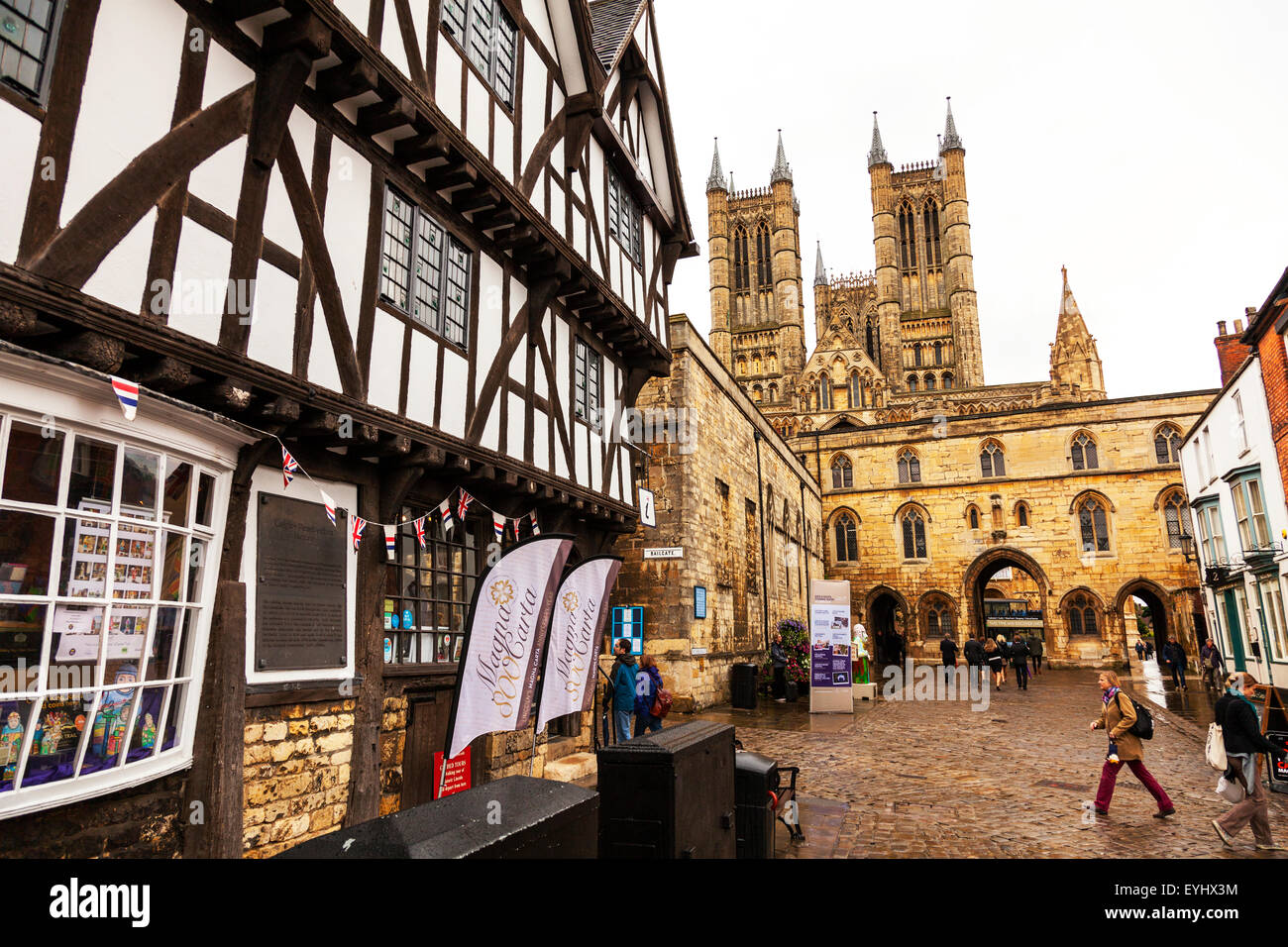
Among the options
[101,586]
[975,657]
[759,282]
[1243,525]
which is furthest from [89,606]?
[759,282]

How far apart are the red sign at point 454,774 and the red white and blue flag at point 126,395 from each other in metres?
4.75

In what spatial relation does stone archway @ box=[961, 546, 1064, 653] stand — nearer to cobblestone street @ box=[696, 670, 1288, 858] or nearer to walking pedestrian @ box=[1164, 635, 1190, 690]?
walking pedestrian @ box=[1164, 635, 1190, 690]

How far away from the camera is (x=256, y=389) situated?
17.2ft

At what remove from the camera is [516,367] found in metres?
8.90

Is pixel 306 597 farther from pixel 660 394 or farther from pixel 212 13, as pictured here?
pixel 660 394

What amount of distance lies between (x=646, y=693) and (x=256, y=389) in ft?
21.2

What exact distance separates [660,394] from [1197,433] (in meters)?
16.3

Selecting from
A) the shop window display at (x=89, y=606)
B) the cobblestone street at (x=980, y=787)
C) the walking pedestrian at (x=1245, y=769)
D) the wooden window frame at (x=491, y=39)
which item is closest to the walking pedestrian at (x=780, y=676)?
the cobblestone street at (x=980, y=787)

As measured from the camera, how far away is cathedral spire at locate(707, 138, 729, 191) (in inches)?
2926

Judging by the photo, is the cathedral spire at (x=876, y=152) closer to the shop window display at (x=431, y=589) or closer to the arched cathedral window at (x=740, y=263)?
the arched cathedral window at (x=740, y=263)

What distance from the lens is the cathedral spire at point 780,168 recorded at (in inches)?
2795

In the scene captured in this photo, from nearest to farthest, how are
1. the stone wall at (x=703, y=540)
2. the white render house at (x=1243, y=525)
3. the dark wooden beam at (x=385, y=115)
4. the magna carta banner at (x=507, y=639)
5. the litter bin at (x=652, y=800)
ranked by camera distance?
the litter bin at (x=652, y=800), the magna carta banner at (x=507, y=639), the dark wooden beam at (x=385, y=115), the stone wall at (x=703, y=540), the white render house at (x=1243, y=525)

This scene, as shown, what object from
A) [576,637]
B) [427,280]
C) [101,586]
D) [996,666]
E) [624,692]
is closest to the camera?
[101,586]

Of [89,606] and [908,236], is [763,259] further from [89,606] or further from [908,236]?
[89,606]
